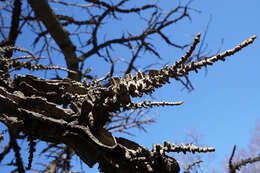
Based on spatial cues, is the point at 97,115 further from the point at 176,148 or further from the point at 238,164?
the point at 238,164

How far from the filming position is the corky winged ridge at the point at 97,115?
0.77m

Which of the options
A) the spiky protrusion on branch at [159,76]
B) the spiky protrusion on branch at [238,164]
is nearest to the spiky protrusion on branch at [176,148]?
the spiky protrusion on branch at [159,76]

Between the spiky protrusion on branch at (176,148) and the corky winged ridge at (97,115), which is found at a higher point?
the corky winged ridge at (97,115)

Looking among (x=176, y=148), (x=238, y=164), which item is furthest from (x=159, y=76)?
(x=238, y=164)

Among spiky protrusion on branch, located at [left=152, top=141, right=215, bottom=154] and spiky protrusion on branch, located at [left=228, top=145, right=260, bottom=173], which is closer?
spiky protrusion on branch, located at [left=152, top=141, right=215, bottom=154]

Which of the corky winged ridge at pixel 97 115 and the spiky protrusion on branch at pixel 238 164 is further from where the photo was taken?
the spiky protrusion on branch at pixel 238 164

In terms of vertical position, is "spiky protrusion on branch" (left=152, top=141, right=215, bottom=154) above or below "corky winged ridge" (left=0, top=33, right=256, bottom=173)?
below

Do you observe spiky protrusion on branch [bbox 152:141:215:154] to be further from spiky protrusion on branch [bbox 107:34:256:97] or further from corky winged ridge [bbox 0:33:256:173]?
spiky protrusion on branch [bbox 107:34:256:97]

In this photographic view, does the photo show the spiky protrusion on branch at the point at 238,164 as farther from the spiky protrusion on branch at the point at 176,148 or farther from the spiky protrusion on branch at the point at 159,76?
the spiky protrusion on branch at the point at 159,76

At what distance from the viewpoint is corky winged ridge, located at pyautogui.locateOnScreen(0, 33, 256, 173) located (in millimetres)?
772

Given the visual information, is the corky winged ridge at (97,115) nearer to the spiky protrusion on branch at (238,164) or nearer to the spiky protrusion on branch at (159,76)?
the spiky protrusion on branch at (159,76)

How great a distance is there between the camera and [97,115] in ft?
2.97

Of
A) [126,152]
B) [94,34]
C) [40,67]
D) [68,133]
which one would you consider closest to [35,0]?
[94,34]

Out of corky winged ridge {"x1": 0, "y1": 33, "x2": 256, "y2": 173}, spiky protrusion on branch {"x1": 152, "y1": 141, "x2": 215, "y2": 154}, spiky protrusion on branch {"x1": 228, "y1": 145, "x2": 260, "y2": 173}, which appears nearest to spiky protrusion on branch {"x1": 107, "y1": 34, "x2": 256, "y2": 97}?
corky winged ridge {"x1": 0, "y1": 33, "x2": 256, "y2": 173}
